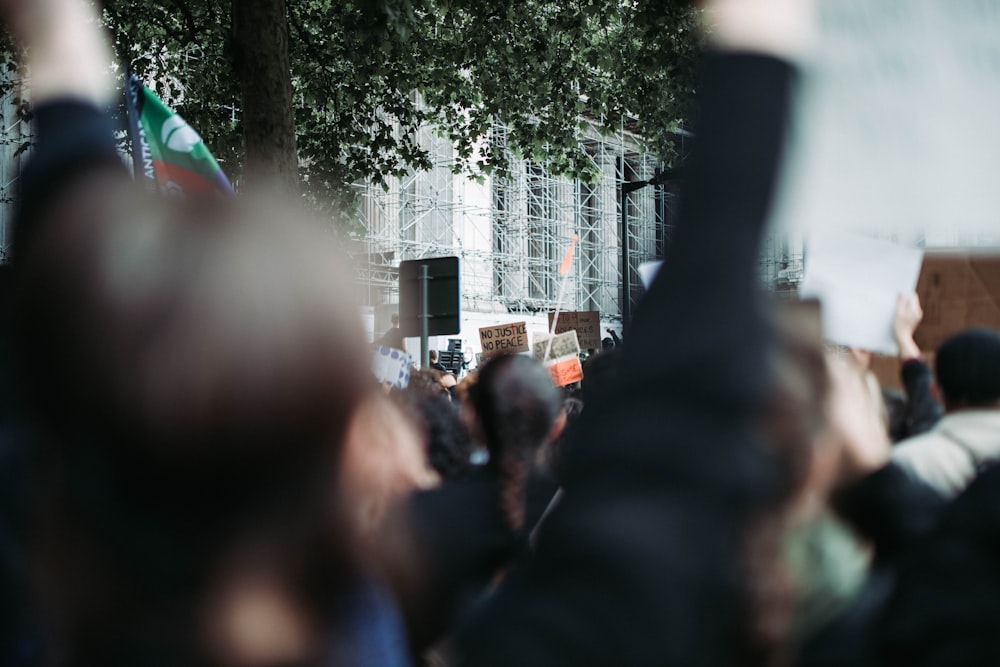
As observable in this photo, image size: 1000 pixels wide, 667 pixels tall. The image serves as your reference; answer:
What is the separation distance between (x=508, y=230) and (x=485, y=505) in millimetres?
28519

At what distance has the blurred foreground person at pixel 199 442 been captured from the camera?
0.69 metres

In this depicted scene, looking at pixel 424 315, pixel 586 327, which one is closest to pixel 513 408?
pixel 424 315

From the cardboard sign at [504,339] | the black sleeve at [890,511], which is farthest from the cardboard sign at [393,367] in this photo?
the black sleeve at [890,511]

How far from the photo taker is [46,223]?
2.90 feet

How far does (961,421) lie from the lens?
8.11 ft

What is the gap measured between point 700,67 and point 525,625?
37cm

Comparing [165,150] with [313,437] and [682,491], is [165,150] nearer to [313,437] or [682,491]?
[313,437]

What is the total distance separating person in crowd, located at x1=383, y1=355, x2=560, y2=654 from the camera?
84.0 inches

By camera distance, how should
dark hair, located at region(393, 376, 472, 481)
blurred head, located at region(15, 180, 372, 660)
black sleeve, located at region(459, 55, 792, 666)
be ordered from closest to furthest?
black sleeve, located at region(459, 55, 792, 666), blurred head, located at region(15, 180, 372, 660), dark hair, located at region(393, 376, 472, 481)

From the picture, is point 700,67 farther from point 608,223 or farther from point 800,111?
point 608,223

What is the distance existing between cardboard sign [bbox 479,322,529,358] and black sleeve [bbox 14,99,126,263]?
9.60 m

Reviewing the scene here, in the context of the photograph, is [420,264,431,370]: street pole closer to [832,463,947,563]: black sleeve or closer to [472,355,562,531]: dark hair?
[472,355,562,531]: dark hair

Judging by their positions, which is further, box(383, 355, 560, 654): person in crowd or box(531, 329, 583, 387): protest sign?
box(531, 329, 583, 387): protest sign

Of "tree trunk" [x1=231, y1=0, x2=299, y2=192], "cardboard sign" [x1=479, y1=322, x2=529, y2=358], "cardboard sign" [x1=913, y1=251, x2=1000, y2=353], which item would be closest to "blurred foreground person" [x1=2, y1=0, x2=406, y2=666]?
"cardboard sign" [x1=913, y1=251, x2=1000, y2=353]
